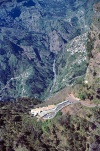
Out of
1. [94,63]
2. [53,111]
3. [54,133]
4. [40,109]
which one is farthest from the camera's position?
[94,63]

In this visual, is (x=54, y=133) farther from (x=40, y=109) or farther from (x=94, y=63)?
(x=94, y=63)

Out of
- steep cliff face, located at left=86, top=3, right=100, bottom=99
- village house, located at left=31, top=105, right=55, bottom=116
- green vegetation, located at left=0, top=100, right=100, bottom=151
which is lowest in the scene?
green vegetation, located at left=0, top=100, right=100, bottom=151

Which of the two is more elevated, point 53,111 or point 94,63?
point 94,63

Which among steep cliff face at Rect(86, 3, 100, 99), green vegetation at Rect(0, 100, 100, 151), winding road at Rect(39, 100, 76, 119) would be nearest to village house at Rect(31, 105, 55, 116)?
winding road at Rect(39, 100, 76, 119)

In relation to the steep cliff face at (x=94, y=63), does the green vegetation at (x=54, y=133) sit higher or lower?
lower

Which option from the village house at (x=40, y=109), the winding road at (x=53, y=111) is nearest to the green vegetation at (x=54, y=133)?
the winding road at (x=53, y=111)

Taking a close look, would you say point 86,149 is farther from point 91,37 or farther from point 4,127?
point 91,37

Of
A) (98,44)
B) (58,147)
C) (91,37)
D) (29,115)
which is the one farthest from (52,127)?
(91,37)

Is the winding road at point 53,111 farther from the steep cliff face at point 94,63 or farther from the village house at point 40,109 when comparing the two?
the steep cliff face at point 94,63

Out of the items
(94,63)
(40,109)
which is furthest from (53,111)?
(94,63)

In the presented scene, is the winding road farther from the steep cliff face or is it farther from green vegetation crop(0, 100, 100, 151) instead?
the steep cliff face

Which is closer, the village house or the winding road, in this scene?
the winding road
